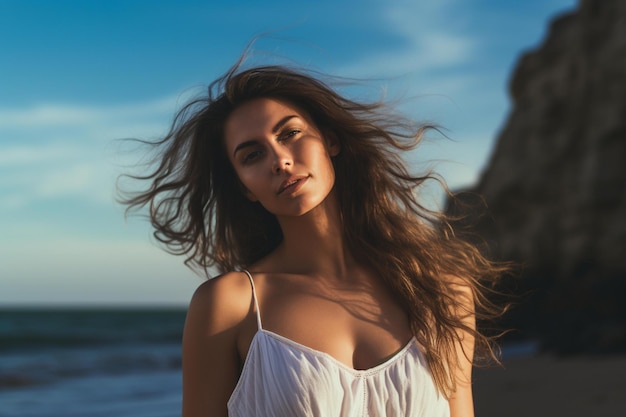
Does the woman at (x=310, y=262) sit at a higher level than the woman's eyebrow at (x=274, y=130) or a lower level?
lower

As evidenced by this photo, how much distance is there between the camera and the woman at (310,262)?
Answer: 2.38 m

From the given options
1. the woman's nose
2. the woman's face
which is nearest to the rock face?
the woman's face

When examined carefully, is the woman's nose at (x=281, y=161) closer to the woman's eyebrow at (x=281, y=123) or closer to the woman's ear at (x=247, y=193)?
the woman's eyebrow at (x=281, y=123)

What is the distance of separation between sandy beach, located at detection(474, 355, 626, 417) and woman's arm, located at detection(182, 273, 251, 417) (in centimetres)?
466

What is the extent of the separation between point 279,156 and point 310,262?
0.39m

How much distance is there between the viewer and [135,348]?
66.1 ft

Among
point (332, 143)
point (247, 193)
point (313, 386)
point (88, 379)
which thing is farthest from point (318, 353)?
point (88, 379)

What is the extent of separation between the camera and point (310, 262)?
267 cm

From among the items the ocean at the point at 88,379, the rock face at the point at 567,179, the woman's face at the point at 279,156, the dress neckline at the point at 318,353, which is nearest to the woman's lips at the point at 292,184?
the woman's face at the point at 279,156

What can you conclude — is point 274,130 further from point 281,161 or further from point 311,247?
point 311,247

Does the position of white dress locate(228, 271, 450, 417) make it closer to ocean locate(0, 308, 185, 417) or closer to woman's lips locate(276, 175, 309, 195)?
woman's lips locate(276, 175, 309, 195)

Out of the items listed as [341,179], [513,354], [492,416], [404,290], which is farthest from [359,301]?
[513,354]

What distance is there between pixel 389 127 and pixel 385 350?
36.8 inches

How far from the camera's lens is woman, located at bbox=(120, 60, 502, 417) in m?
2.38
